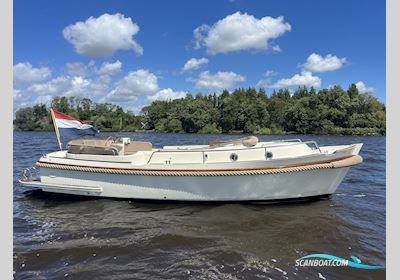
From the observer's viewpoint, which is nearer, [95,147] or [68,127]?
[95,147]

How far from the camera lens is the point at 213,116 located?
93.1 meters

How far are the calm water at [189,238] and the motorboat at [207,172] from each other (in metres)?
0.41

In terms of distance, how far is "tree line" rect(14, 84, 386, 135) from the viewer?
72188mm

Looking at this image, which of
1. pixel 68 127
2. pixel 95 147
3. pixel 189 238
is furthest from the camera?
pixel 68 127

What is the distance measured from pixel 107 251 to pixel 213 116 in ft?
286

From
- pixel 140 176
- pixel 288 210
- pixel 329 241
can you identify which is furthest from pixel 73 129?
pixel 329 241

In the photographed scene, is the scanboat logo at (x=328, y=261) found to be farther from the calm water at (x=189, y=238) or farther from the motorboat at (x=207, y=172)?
the motorboat at (x=207, y=172)

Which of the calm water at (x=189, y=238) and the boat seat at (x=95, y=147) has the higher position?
the boat seat at (x=95, y=147)

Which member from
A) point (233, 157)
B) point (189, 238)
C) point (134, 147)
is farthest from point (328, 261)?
point (134, 147)

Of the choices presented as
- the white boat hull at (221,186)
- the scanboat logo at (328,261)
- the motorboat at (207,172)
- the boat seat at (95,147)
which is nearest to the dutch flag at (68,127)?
the boat seat at (95,147)

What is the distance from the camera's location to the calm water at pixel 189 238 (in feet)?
19.5

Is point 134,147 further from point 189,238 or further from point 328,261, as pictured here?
point 328,261

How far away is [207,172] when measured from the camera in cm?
912

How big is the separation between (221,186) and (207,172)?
24.9 inches
